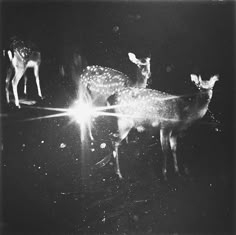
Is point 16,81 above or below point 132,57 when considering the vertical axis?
below

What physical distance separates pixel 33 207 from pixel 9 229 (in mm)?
166

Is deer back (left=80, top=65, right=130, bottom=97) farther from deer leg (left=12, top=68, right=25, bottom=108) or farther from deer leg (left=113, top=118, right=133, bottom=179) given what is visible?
deer leg (left=12, top=68, right=25, bottom=108)

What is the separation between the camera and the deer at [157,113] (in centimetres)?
157

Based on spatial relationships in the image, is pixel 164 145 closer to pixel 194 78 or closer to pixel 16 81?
pixel 194 78

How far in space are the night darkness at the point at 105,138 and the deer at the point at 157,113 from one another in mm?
35

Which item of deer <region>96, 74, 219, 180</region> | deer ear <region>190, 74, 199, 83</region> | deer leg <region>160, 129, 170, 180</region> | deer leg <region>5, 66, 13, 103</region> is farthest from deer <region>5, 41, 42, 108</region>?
deer ear <region>190, 74, 199, 83</region>

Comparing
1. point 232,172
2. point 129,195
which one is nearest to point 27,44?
point 129,195

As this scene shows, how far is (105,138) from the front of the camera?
61.5 inches

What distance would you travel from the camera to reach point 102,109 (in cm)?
156

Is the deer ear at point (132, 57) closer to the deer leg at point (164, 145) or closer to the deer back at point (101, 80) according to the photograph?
the deer back at point (101, 80)

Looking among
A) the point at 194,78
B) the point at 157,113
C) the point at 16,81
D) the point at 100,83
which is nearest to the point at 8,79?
the point at 16,81

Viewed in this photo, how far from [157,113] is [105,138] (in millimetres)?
304

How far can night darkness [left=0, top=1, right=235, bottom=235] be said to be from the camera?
153 cm

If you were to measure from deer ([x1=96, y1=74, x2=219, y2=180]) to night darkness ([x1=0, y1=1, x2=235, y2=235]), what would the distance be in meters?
0.04
